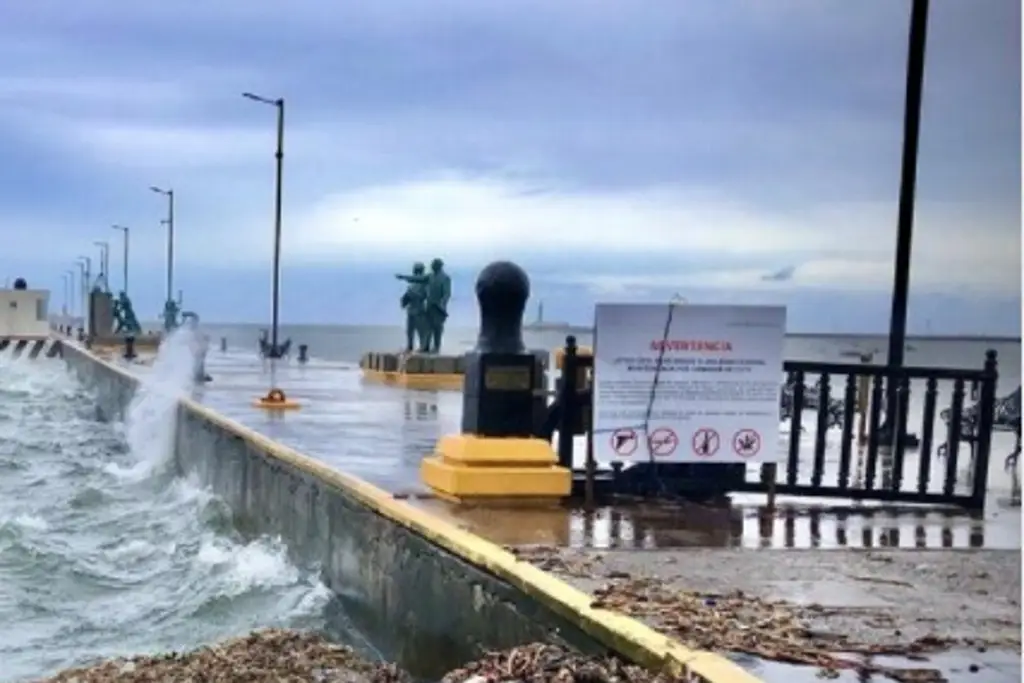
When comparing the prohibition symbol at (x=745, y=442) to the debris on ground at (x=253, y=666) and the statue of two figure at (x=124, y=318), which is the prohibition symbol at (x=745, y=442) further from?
the statue of two figure at (x=124, y=318)

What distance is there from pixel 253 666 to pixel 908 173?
926cm

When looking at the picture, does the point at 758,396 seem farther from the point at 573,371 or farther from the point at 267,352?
the point at 267,352

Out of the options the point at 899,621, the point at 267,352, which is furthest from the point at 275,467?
the point at 267,352

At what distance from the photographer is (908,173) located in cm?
1409

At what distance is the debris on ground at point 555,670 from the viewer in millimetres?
5371

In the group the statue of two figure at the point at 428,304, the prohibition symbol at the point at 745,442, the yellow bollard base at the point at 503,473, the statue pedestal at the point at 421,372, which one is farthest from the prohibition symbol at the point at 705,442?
the statue of two figure at the point at 428,304

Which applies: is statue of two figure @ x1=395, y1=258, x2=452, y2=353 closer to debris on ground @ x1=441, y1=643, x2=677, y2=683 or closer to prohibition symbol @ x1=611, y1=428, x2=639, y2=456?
prohibition symbol @ x1=611, y1=428, x2=639, y2=456

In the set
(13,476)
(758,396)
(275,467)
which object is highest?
(758,396)

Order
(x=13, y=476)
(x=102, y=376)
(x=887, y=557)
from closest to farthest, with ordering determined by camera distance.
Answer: (x=887, y=557)
(x=13, y=476)
(x=102, y=376)

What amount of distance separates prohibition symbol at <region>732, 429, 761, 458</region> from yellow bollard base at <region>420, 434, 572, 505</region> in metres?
1.22

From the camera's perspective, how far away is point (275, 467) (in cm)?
1352

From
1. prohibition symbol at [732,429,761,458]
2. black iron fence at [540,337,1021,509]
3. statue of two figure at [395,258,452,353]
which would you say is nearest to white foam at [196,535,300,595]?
black iron fence at [540,337,1021,509]

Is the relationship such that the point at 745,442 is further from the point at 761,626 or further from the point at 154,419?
the point at 154,419

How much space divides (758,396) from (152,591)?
5.84 meters
